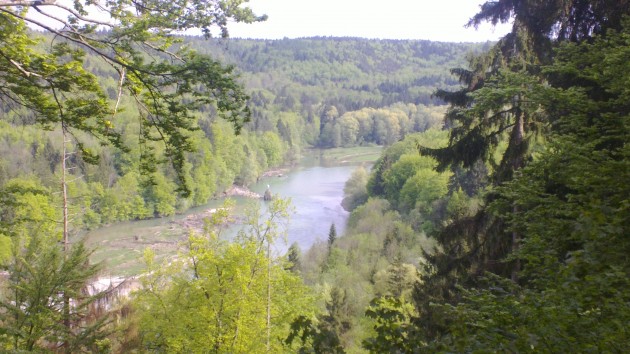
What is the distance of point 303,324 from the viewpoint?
11.4ft

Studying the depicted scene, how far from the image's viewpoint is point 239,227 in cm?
3650

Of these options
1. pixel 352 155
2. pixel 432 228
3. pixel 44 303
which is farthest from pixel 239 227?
pixel 352 155

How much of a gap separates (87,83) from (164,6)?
107 centimetres

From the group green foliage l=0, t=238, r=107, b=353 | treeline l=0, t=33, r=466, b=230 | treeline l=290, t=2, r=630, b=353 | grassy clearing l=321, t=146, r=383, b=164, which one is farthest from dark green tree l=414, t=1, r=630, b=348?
grassy clearing l=321, t=146, r=383, b=164

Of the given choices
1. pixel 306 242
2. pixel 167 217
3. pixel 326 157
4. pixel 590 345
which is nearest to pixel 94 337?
pixel 590 345

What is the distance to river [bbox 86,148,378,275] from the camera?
31484mm

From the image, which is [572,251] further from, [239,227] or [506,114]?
[239,227]

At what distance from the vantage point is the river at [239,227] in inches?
1240

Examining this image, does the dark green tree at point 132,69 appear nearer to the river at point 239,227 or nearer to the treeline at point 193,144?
the treeline at point 193,144

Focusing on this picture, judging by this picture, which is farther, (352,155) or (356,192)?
(352,155)

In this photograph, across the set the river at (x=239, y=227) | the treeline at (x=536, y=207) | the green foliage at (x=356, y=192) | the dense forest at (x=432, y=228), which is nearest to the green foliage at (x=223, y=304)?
the dense forest at (x=432, y=228)

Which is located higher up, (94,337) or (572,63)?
(572,63)

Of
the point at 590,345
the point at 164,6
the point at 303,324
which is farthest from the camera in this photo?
the point at 164,6

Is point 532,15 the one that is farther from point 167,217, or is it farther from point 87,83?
point 167,217
